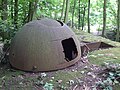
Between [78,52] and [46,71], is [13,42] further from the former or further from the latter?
[78,52]

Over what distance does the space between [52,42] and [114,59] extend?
5.47 ft

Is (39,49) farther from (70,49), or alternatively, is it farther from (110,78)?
A: (110,78)

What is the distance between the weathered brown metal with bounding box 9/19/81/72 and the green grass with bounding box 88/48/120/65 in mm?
701

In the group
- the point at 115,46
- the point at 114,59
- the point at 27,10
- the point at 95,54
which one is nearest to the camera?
the point at 114,59

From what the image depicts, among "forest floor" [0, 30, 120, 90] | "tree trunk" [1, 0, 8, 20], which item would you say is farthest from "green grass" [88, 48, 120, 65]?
"tree trunk" [1, 0, 8, 20]

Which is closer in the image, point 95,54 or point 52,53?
point 52,53

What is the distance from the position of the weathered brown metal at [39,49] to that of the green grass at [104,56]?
27.6 inches

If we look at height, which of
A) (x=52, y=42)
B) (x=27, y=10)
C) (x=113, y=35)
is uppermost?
(x=27, y=10)

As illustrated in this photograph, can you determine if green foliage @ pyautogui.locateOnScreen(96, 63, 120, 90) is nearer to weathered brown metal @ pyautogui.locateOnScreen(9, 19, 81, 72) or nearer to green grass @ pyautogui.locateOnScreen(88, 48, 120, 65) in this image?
green grass @ pyautogui.locateOnScreen(88, 48, 120, 65)

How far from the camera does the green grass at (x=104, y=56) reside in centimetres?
518

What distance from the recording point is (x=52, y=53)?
452cm

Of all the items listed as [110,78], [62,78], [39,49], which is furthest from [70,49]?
[110,78]

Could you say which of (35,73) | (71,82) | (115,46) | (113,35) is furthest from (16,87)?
(113,35)

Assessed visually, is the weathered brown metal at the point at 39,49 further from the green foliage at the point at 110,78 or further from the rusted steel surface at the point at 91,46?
the rusted steel surface at the point at 91,46
